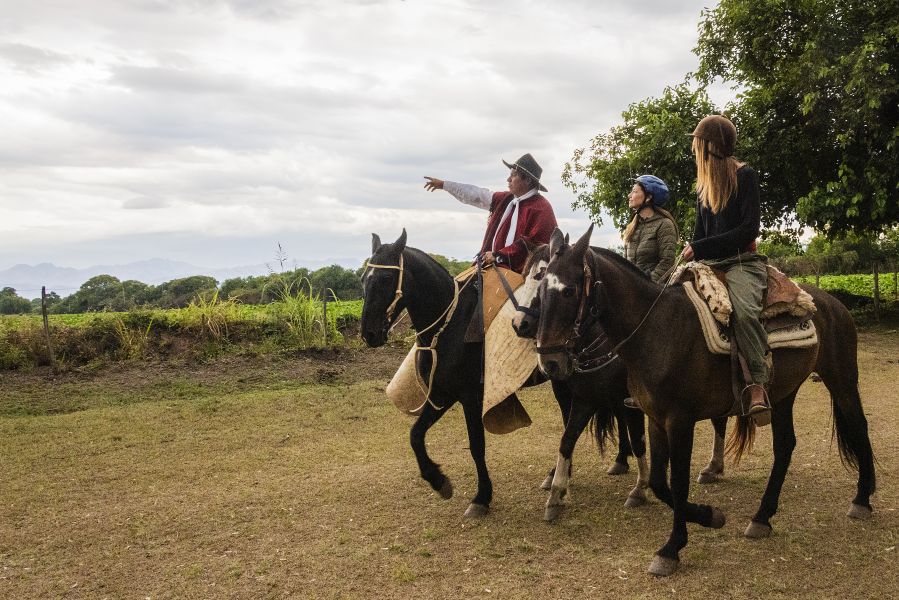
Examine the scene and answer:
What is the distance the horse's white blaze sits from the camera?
162 inches

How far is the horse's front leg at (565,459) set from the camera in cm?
542

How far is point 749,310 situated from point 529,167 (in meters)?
2.36

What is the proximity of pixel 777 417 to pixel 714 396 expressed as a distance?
3.64ft

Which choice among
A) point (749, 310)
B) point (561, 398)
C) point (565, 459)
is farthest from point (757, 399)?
point (561, 398)

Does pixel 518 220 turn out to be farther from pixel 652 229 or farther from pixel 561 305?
pixel 561 305

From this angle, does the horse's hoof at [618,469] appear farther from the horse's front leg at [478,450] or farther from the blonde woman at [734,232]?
the blonde woman at [734,232]

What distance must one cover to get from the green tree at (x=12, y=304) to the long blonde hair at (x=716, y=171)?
2043 centimetres

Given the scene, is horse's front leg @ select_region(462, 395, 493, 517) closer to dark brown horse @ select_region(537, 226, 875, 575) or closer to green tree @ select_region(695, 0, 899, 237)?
dark brown horse @ select_region(537, 226, 875, 575)

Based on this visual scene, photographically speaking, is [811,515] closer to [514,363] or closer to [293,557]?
[514,363]

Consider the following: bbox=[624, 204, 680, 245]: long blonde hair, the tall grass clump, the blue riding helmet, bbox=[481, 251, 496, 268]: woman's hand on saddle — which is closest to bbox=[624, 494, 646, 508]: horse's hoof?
bbox=[481, 251, 496, 268]: woman's hand on saddle

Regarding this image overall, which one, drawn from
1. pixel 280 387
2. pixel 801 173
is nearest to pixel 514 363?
pixel 280 387

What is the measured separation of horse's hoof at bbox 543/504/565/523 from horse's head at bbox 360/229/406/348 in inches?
74.3

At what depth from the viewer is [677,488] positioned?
4.44 m

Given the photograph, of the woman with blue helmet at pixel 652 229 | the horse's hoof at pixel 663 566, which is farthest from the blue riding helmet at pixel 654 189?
the horse's hoof at pixel 663 566
